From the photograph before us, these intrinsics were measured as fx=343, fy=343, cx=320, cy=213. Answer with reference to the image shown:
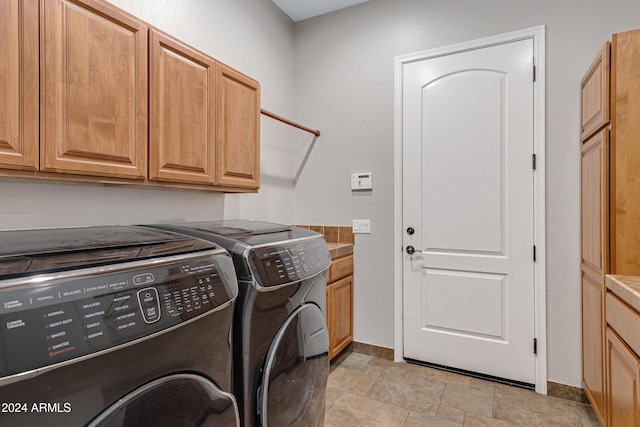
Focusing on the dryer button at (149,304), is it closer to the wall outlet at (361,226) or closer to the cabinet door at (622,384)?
the cabinet door at (622,384)

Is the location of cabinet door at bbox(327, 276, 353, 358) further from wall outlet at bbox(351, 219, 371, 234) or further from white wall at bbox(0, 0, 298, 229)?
white wall at bbox(0, 0, 298, 229)

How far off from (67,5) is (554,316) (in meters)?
2.95

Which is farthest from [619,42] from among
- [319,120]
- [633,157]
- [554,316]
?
[319,120]

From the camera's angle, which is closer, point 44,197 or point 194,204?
point 44,197

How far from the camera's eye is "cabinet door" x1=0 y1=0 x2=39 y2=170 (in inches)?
41.9

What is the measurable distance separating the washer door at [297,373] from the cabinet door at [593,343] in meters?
1.38

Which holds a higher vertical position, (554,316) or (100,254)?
(100,254)

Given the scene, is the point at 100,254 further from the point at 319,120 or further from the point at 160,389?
the point at 319,120

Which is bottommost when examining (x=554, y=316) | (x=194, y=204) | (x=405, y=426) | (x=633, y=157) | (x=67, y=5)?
(x=405, y=426)

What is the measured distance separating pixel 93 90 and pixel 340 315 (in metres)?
2.08

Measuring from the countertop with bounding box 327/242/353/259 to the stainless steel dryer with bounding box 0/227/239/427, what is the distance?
1.48 m

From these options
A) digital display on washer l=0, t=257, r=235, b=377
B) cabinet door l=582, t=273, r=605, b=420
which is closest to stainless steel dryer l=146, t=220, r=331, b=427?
digital display on washer l=0, t=257, r=235, b=377

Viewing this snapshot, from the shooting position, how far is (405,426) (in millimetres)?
1885

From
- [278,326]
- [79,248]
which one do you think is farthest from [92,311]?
[278,326]
